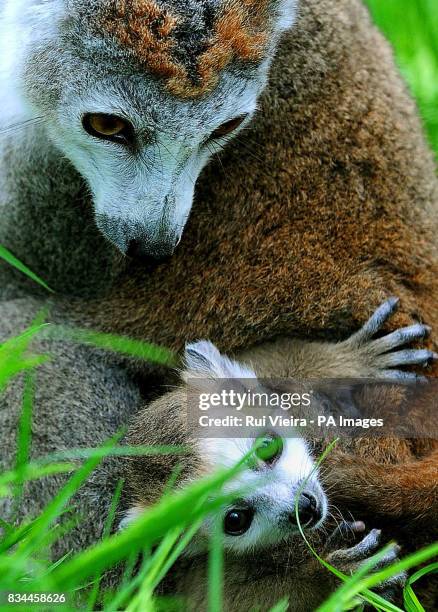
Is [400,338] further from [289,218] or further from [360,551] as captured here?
[360,551]

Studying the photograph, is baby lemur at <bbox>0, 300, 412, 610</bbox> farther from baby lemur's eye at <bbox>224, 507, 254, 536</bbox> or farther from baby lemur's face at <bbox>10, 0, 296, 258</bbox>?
baby lemur's face at <bbox>10, 0, 296, 258</bbox>

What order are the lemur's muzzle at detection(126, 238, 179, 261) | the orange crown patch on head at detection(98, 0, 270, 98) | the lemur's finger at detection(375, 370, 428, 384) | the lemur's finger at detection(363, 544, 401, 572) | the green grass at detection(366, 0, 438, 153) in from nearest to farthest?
the orange crown patch on head at detection(98, 0, 270, 98), the lemur's finger at detection(363, 544, 401, 572), the lemur's muzzle at detection(126, 238, 179, 261), the lemur's finger at detection(375, 370, 428, 384), the green grass at detection(366, 0, 438, 153)

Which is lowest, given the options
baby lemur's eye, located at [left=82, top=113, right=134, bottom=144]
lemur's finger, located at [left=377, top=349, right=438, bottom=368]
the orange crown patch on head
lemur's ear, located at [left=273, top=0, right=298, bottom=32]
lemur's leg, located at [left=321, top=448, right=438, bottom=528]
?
lemur's leg, located at [left=321, top=448, right=438, bottom=528]

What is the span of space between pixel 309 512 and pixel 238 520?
328 millimetres

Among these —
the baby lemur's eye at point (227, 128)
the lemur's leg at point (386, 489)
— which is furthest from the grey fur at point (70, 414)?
the baby lemur's eye at point (227, 128)

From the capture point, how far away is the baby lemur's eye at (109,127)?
3.76 meters

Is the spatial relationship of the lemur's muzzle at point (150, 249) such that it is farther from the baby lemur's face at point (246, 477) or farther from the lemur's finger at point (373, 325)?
the lemur's finger at point (373, 325)

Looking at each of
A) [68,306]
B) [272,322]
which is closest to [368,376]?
[272,322]

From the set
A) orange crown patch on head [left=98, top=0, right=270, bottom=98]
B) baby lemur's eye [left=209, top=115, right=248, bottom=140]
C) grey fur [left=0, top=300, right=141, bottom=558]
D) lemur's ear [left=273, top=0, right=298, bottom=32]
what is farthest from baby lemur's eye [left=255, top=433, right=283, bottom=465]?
lemur's ear [left=273, top=0, right=298, bottom=32]

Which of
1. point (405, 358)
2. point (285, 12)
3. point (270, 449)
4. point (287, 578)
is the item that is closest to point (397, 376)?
point (405, 358)

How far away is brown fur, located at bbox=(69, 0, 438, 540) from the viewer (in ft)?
15.4

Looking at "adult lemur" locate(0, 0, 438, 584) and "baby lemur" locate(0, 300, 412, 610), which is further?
"adult lemur" locate(0, 0, 438, 584)

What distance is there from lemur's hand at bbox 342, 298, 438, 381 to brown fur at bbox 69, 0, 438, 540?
11 centimetres

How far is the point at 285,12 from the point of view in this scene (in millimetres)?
4156
